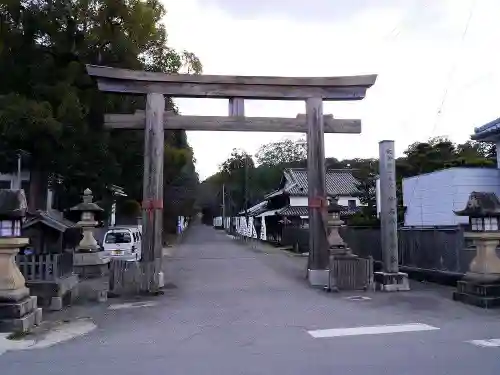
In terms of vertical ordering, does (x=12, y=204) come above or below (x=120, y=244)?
above

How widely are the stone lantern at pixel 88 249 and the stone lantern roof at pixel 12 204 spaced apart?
975cm

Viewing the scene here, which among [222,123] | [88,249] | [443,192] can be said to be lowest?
[88,249]

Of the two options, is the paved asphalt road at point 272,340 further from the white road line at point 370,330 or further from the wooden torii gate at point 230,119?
the wooden torii gate at point 230,119

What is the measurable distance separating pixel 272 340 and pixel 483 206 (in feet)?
21.3

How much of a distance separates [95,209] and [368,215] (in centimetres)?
1957

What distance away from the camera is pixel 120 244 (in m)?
22.4

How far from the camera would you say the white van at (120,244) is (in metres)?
22.2

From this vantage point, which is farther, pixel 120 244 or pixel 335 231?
pixel 120 244

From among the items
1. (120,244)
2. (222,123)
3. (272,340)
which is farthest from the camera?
(120,244)

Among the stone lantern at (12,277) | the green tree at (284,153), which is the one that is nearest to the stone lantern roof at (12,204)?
the stone lantern at (12,277)

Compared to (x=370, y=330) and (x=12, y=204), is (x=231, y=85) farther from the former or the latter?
(x=370, y=330)

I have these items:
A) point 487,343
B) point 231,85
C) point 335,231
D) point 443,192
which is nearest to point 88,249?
point 231,85

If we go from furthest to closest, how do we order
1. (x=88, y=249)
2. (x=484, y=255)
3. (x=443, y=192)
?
(x=443, y=192), (x=88, y=249), (x=484, y=255)

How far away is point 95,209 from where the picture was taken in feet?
65.8
